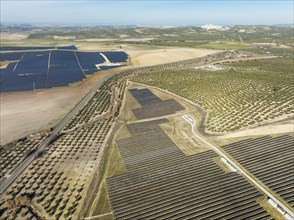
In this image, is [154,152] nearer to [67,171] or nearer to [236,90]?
[67,171]

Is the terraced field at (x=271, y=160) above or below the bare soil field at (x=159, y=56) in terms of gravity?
below

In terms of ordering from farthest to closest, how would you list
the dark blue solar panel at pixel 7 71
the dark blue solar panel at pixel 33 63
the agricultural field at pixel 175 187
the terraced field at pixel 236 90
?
the dark blue solar panel at pixel 33 63, the dark blue solar panel at pixel 7 71, the terraced field at pixel 236 90, the agricultural field at pixel 175 187

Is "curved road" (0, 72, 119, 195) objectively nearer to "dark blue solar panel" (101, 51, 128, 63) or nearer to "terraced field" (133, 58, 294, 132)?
"terraced field" (133, 58, 294, 132)

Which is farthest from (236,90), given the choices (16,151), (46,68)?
(46,68)

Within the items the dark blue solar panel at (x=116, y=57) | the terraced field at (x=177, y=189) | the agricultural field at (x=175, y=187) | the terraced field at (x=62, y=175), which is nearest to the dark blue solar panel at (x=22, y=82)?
the terraced field at (x=62, y=175)

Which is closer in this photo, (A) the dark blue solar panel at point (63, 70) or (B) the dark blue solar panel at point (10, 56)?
(A) the dark blue solar panel at point (63, 70)

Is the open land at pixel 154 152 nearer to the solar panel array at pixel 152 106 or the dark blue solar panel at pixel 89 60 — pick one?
the solar panel array at pixel 152 106

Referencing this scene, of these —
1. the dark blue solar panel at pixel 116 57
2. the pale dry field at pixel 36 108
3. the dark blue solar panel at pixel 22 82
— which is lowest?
the pale dry field at pixel 36 108
